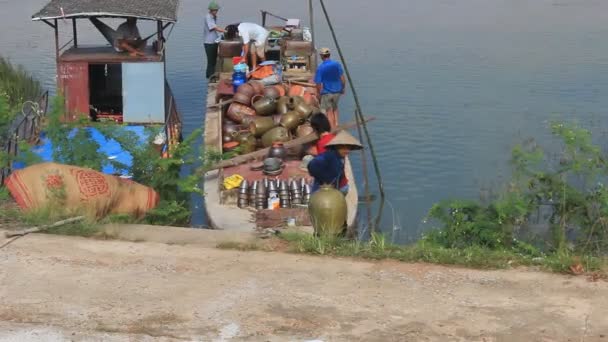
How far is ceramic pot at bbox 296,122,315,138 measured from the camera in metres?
15.3

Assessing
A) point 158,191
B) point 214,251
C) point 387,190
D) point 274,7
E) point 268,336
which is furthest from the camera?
point 274,7

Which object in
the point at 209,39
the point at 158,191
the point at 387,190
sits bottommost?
the point at 387,190

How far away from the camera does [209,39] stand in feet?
70.0

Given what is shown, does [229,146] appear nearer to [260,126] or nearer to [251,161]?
[260,126]

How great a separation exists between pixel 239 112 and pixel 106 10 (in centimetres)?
308

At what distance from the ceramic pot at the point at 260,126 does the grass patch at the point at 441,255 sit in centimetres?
748

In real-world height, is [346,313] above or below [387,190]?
above

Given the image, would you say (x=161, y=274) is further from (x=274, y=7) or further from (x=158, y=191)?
(x=274, y=7)

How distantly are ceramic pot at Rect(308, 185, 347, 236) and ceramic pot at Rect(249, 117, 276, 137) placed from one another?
276 inches

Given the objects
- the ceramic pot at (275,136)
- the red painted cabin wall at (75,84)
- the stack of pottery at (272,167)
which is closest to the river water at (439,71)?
the ceramic pot at (275,136)

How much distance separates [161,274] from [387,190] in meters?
10.2

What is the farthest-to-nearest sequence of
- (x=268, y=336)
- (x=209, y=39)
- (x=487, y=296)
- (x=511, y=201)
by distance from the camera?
(x=209, y=39), (x=511, y=201), (x=487, y=296), (x=268, y=336)

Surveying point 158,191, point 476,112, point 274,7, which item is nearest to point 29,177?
point 158,191

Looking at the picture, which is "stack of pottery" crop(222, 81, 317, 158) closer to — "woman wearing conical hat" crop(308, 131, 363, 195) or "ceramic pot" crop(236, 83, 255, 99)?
"ceramic pot" crop(236, 83, 255, 99)
